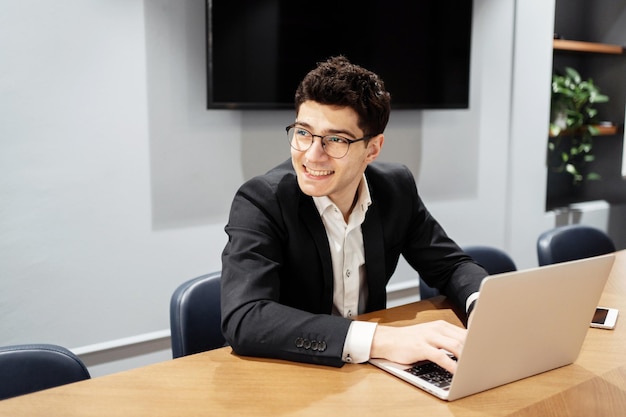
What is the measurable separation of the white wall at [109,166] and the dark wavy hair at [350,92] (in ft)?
4.12

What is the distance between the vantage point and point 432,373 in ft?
4.34

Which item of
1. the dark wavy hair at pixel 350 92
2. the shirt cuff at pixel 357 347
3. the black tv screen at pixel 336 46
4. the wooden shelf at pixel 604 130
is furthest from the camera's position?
the wooden shelf at pixel 604 130

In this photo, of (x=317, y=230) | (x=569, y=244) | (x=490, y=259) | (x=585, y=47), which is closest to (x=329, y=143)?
(x=317, y=230)

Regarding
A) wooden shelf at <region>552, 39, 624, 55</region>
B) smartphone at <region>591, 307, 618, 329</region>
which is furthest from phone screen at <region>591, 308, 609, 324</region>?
wooden shelf at <region>552, 39, 624, 55</region>

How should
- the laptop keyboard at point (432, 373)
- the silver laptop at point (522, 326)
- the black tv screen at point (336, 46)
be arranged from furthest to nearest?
the black tv screen at point (336, 46)
the laptop keyboard at point (432, 373)
the silver laptop at point (522, 326)

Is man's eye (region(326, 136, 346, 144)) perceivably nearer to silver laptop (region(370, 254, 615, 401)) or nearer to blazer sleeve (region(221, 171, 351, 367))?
blazer sleeve (region(221, 171, 351, 367))

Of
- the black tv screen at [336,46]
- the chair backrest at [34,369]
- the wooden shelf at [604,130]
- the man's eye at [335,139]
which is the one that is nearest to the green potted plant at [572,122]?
the wooden shelf at [604,130]

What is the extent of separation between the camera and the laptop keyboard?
1.28 meters

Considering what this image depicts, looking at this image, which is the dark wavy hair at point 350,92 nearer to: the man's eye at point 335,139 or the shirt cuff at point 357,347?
the man's eye at point 335,139

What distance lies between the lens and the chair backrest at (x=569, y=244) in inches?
105

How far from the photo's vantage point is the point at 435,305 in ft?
6.03

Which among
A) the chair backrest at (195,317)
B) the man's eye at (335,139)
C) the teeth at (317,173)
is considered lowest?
the chair backrest at (195,317)

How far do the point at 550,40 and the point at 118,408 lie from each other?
387 cm

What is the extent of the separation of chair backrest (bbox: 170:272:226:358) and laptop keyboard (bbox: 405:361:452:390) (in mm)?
680
